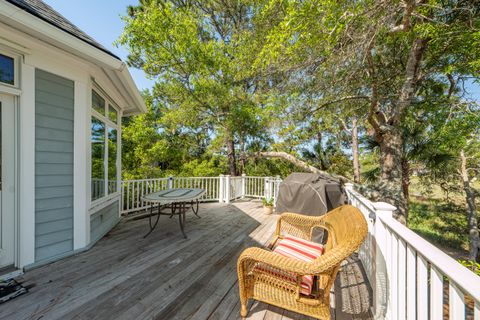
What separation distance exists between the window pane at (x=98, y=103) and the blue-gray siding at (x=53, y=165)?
0.47m

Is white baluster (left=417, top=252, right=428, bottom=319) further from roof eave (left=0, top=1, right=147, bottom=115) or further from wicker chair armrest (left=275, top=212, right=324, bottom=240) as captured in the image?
roof eave (left=0, top=1, right=147, bottom=115)

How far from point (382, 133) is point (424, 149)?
7.13ft

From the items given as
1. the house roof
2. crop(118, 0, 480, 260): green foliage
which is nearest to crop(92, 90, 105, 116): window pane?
the house roof

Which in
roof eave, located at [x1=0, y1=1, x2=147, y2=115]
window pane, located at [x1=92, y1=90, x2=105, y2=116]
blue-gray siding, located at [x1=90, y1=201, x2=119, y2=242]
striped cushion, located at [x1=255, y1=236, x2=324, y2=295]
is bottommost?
blue-gray siding, located at [x1=90, y1=201, x2=119, y2=242]

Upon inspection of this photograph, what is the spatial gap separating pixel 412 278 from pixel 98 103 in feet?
14.9

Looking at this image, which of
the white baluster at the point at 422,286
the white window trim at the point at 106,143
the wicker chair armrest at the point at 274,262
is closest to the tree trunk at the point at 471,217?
the white baluster at the point at 422,286

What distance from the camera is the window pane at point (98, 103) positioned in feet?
10.5

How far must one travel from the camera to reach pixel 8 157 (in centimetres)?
226

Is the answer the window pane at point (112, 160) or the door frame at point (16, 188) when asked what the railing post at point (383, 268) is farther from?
the window pane at point (112, 160)

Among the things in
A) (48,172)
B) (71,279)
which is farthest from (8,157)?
(71,279)

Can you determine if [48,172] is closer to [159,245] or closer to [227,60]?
[159,245]

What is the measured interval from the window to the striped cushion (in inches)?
120

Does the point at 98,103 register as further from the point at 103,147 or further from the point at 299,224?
the point at 299,224

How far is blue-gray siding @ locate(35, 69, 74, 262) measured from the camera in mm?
2432
